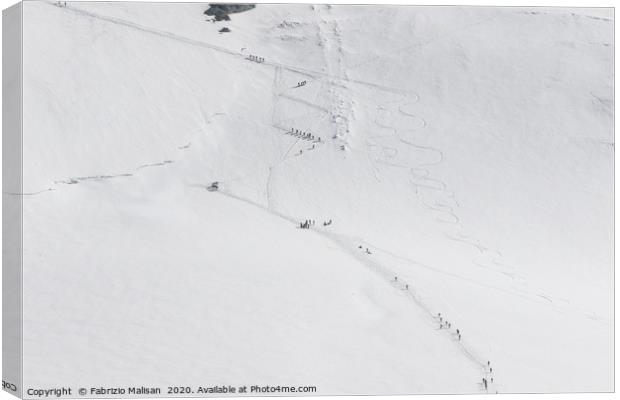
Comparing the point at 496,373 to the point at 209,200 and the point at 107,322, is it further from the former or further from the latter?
the point at 209,200

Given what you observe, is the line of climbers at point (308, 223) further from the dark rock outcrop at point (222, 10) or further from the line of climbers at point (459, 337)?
the dark rock outcrop at point (222, 10)

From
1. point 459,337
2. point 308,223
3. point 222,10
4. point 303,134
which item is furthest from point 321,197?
point 222,10

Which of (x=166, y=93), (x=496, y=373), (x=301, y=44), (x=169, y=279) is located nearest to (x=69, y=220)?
(x=169, y=279)

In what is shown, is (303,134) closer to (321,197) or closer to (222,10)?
(321,197)

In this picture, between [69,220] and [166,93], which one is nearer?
[69,220]

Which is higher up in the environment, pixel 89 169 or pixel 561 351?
pixel 89 169

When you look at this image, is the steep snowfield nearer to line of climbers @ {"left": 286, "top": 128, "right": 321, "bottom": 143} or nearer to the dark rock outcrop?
line of climbers @ {"left": 286, "top": 128, "right": 321, "bottom": 143}

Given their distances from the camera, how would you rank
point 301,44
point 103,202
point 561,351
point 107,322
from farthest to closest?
1. point 301,44
2. point 103,202
3. point 561,351
4. point 107,322

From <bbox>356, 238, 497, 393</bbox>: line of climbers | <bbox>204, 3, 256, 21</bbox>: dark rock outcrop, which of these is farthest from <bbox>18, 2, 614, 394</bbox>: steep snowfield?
<bbox>204, 3, 256, 21</bbox>: dark rock outcrop

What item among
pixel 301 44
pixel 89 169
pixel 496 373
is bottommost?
pixel 496 373
